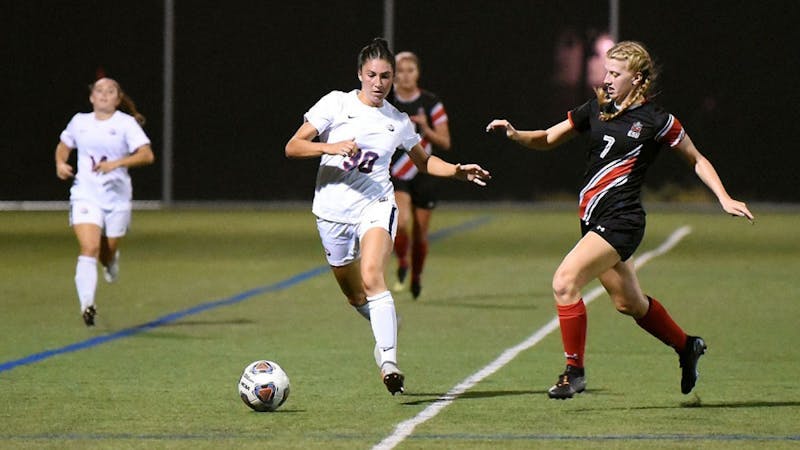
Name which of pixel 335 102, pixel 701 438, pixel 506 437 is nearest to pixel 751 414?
pixel 701 438

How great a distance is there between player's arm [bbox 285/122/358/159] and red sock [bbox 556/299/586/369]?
4.50 ft

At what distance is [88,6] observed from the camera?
103 ft

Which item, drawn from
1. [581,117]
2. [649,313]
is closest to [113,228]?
[581,117]

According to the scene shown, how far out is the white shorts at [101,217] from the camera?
13.0 metres

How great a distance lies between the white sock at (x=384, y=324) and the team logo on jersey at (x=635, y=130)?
1.54 meters

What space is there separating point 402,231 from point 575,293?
23.4 feet

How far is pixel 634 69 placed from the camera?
28.8 feet

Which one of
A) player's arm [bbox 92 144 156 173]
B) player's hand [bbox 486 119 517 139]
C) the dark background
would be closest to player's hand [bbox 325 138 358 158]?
player's hand [bbox 486 119 517 139]

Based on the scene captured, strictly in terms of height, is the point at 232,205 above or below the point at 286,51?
below

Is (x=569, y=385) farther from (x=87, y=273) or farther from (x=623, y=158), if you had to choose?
(x=87, y=273)

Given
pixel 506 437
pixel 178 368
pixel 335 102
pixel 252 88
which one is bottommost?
pixel 252 88

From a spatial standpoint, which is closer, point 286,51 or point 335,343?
point 335,343

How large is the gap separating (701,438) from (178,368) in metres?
3.84

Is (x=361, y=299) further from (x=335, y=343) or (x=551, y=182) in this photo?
(x=551, y=182)
